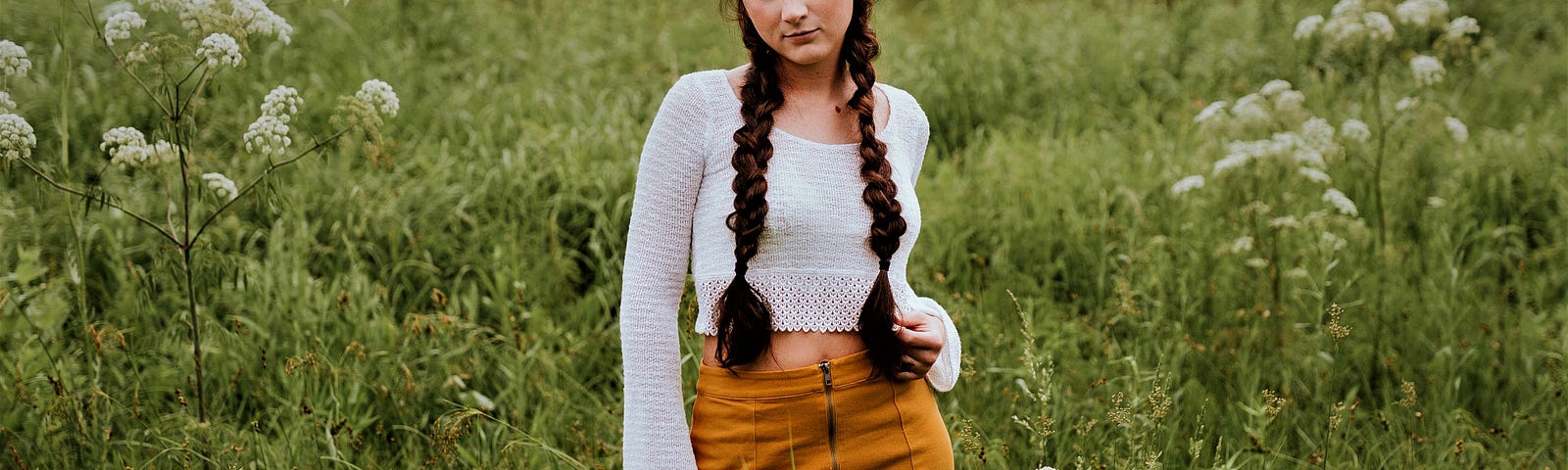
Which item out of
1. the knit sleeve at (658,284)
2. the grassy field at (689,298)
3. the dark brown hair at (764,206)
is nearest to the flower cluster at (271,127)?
the grassy field at (689,298)

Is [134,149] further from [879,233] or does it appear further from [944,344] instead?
[944,344]

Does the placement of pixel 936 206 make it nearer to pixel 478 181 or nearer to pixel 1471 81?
Answer: pixel 478 181

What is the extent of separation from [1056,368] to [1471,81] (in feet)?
15.5

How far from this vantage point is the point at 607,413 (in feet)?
11.1

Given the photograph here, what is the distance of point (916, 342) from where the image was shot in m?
2.01

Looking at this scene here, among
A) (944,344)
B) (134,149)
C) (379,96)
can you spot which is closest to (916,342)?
(944,344)

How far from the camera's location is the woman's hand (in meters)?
2.01

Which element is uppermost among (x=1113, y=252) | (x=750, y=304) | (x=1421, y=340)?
(x=750, y=304)

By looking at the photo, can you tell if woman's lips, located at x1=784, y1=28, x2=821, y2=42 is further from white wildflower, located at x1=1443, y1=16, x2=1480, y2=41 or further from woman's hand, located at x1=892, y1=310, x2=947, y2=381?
white wildflower, located at x1=1443, y1=16, x2=1480, y2=41

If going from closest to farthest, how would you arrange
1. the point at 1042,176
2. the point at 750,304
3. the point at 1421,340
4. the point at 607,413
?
the point at 750,304
the point at 607,413
the point at 1421,340
the point at 1042,176

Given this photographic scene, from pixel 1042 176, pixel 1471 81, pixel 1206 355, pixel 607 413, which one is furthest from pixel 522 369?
pixel 1471 81

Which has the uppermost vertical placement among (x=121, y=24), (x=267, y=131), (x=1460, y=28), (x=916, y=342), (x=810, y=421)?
(x=121, y=24)

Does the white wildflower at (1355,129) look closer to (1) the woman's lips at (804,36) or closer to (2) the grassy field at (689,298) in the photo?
(2) the grassy field at (689,298)

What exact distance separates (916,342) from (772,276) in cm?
28
